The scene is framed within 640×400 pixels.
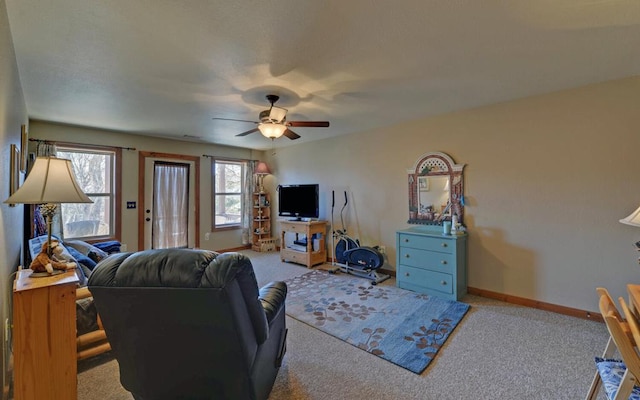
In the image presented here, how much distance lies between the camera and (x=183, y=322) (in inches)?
51.7

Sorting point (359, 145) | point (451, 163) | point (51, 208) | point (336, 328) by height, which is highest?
point (359, 145)

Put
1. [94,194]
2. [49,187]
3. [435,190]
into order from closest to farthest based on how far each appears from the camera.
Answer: [49,187] → [435,190] → [94,194]

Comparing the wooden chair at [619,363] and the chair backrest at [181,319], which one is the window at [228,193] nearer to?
the chair backrest at [181,319]

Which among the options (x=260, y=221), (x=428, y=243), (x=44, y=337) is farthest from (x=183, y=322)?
(x=260, y=221)

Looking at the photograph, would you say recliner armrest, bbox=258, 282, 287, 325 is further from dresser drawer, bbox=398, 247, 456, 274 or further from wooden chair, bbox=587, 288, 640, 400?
dresser drawer, bbox=398, 247, 456, 274

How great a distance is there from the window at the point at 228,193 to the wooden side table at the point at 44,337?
4466 millimetres

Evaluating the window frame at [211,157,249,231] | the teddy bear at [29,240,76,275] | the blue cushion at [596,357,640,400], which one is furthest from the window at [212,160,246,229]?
the blue cushion at [596,357,640,400]

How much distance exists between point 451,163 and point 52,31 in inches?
161

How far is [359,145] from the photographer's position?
4.82 m

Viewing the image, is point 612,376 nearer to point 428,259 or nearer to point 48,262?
point 428,259

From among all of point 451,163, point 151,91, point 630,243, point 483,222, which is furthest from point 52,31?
point 630,243

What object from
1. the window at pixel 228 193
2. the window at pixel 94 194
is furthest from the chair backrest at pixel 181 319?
the window at pixel 228 193

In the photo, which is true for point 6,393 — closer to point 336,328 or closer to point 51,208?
point 51,208

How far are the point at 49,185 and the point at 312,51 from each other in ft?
6.22
